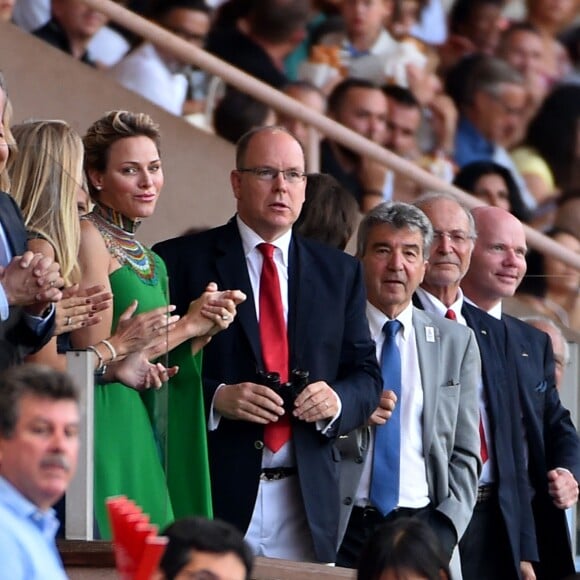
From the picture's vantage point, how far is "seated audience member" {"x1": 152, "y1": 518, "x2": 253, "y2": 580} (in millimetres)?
3482

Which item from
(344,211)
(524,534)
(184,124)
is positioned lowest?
(524,534)

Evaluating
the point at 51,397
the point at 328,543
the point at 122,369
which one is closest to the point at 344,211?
the point at 328,543

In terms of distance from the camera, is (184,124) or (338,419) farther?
Result: (184,124)

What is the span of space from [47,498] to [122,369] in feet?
4.50

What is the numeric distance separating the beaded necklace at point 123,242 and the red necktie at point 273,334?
449mm

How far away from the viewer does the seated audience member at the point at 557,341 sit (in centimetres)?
708

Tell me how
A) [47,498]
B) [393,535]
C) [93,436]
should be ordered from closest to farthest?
1. [47,498]
2. [393,535]
3. [93,436]

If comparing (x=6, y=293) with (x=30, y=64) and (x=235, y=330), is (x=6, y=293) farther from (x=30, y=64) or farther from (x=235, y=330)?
(x=30, y=64)

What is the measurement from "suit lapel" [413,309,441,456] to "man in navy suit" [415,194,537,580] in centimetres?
30

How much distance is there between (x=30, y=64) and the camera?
8000 mm

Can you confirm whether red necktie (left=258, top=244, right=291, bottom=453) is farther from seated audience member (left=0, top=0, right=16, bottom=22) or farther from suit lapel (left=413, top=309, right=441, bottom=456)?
seated audience member (left=0, top=0, right=16, bottom=22)

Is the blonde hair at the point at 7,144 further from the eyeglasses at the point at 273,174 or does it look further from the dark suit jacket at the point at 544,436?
the dark suit jacket at the point at 544,436

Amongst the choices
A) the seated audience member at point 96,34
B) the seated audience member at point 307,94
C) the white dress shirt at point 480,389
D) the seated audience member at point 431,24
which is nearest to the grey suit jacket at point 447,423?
the white dress shirt at point 480,389

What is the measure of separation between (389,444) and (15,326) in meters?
1.78
